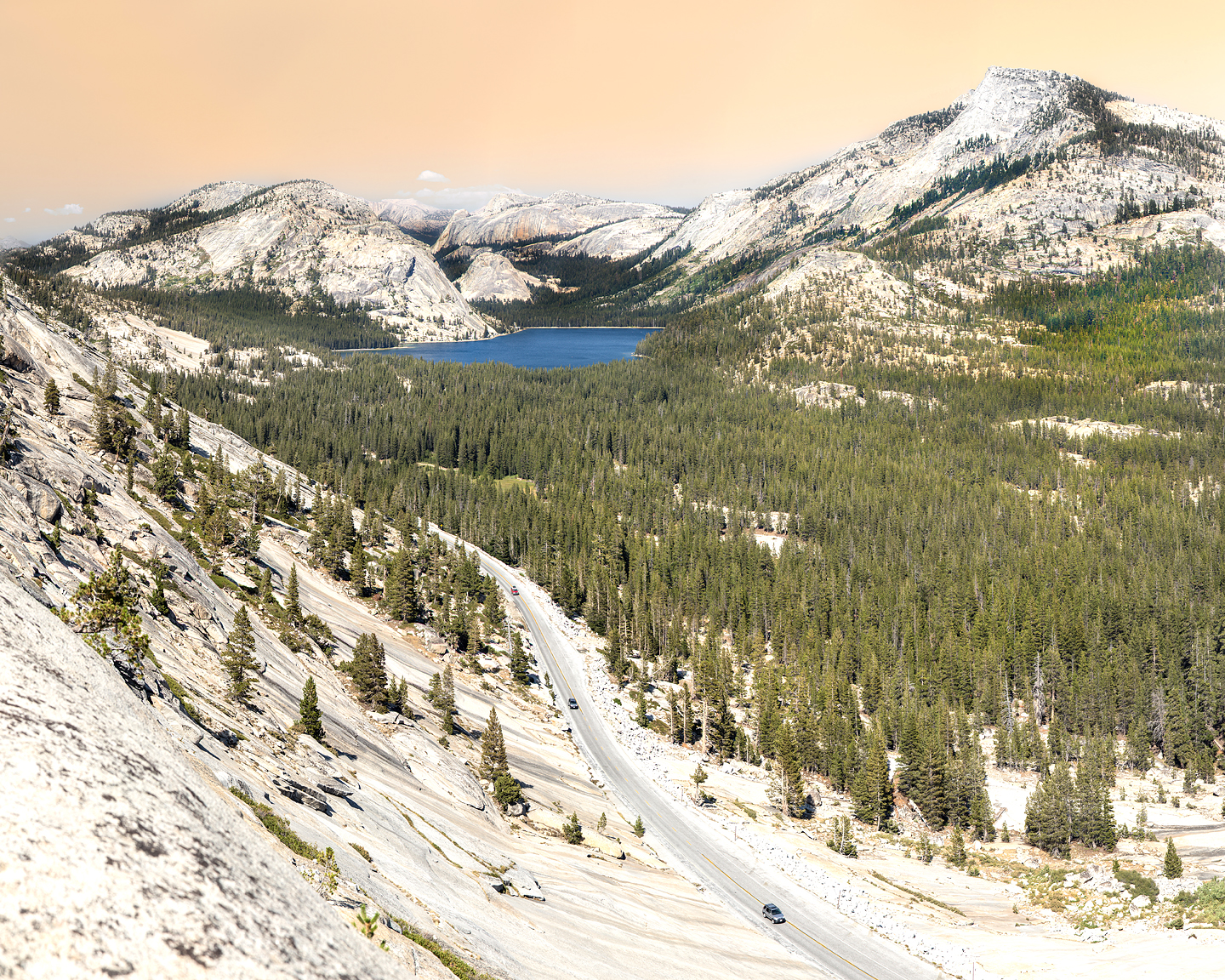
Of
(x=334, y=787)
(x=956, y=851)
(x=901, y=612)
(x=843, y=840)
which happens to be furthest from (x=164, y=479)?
(x=901, y=612)

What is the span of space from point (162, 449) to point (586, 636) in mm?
73076

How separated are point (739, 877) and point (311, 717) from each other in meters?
43.4

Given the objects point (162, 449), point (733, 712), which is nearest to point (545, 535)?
point (733, 712)

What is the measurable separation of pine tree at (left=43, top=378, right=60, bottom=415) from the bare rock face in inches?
2828

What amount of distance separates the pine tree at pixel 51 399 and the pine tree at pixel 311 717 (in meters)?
52.4

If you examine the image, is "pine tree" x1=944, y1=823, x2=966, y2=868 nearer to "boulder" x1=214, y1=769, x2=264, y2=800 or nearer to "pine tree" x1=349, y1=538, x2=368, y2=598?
"boulder" x1=214, y1=769, x2=264, y2=800

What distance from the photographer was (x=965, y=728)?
10231 cm

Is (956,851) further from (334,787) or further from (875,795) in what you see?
(334,787)

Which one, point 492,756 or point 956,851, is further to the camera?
point 956,851

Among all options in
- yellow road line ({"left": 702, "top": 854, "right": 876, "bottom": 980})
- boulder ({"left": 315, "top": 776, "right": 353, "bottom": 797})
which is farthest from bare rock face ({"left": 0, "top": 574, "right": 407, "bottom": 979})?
yellow road line ({"left": 702, "top": 854, "right": 876, "bottom": 980})

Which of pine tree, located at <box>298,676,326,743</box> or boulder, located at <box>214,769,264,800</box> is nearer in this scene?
boulder, located at <box>214,769,264,800</box>

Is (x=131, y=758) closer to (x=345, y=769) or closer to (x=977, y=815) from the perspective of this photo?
(x=345, y=769)

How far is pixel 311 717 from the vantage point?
43594mm

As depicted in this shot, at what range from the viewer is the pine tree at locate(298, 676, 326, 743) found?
43281mm
